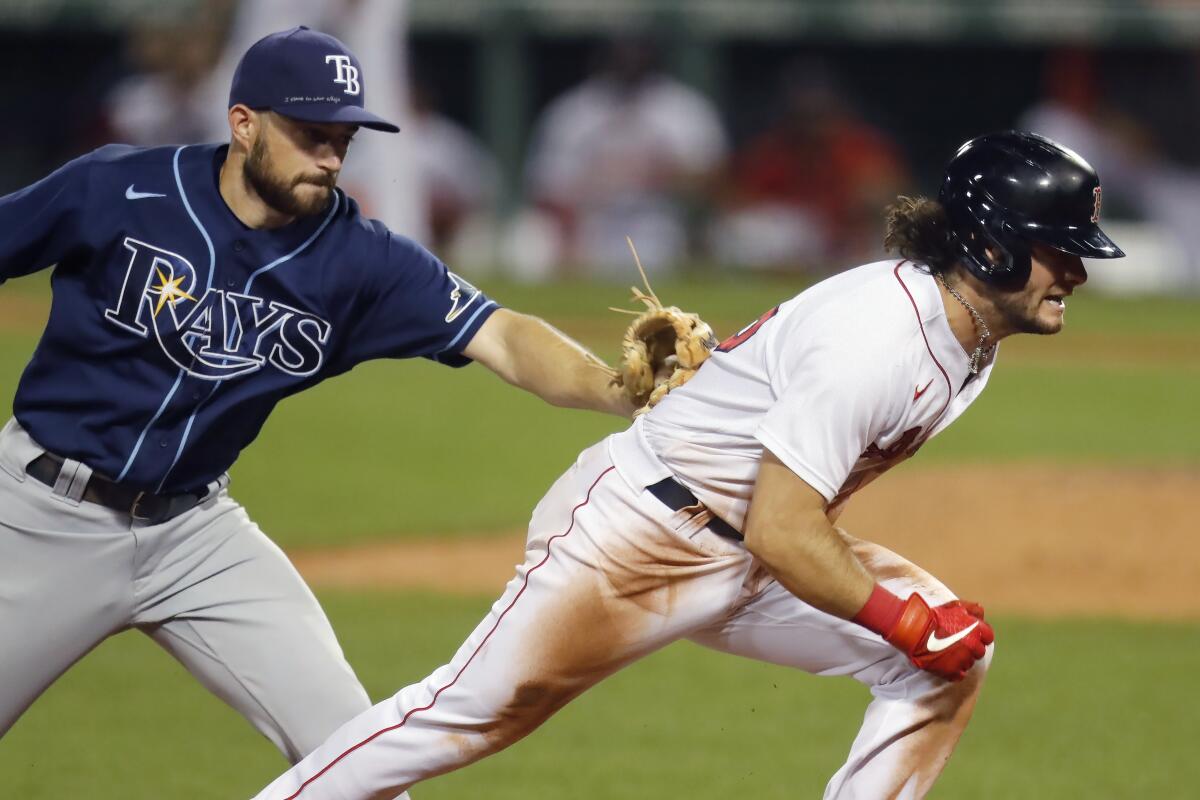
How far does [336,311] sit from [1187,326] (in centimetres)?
1365

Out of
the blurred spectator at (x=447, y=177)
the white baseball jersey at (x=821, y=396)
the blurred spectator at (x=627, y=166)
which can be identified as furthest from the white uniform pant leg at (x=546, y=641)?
the blurred spectator at (x=447, y=177)

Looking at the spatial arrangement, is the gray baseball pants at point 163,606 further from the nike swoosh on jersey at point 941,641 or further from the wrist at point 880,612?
the nike swoosh on jersey at point 941,641

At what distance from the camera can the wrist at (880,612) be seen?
3.64 metres

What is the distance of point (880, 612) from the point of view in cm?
364

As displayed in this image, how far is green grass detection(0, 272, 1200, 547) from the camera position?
32.7 feet

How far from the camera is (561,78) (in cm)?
2197

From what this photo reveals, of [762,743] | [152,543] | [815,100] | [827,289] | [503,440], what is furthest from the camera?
[815,100]

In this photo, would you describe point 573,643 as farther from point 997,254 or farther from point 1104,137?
point 1104,137

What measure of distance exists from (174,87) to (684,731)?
12260 mm

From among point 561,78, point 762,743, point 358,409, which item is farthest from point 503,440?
Answer: point 561,78

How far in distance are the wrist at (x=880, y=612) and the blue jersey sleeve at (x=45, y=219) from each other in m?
1.92

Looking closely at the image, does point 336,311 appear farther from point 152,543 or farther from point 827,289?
point 827,289

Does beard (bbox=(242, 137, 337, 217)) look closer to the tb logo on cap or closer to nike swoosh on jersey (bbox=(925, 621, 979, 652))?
the tb logo on cap

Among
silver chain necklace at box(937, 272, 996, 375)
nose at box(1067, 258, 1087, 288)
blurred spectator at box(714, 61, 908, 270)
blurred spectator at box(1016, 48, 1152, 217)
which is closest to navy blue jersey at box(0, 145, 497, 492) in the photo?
silver chain necklace at box(937, 272, 996, 375)
